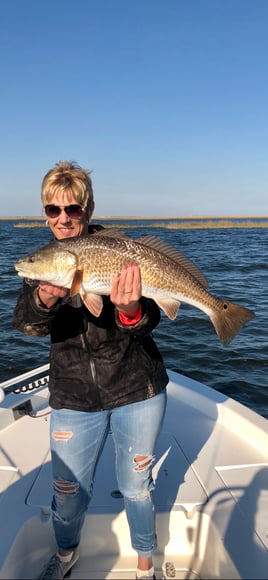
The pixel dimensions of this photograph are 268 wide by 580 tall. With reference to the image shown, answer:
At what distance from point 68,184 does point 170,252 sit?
943 mm

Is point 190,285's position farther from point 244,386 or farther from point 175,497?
point 244,386

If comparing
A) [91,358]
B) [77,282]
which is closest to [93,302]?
[77,282]

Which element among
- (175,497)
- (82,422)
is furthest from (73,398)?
(175,497)

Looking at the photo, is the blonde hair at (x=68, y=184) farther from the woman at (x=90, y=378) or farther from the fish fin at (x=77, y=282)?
the fish fin at (x=77, y=282)

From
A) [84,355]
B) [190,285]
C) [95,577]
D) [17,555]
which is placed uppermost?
[190,285]

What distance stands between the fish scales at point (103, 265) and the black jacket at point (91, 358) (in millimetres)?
145

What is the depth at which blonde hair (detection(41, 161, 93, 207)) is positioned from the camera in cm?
292

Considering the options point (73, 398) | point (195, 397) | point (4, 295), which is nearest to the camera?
point (73, 398)

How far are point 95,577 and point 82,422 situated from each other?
1.51m

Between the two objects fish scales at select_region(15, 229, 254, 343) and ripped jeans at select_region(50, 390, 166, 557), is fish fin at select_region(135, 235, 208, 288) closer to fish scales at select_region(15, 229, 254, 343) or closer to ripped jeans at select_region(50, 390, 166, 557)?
fish scales at select_region(15, 229, 254, 343)

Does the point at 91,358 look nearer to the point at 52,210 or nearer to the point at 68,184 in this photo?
the point at 52,210

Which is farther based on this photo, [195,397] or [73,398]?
[195,397]

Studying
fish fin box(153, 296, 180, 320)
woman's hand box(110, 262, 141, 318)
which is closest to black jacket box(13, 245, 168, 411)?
woman's hand box(110, 262, 141, 318)

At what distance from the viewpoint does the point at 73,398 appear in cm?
288
